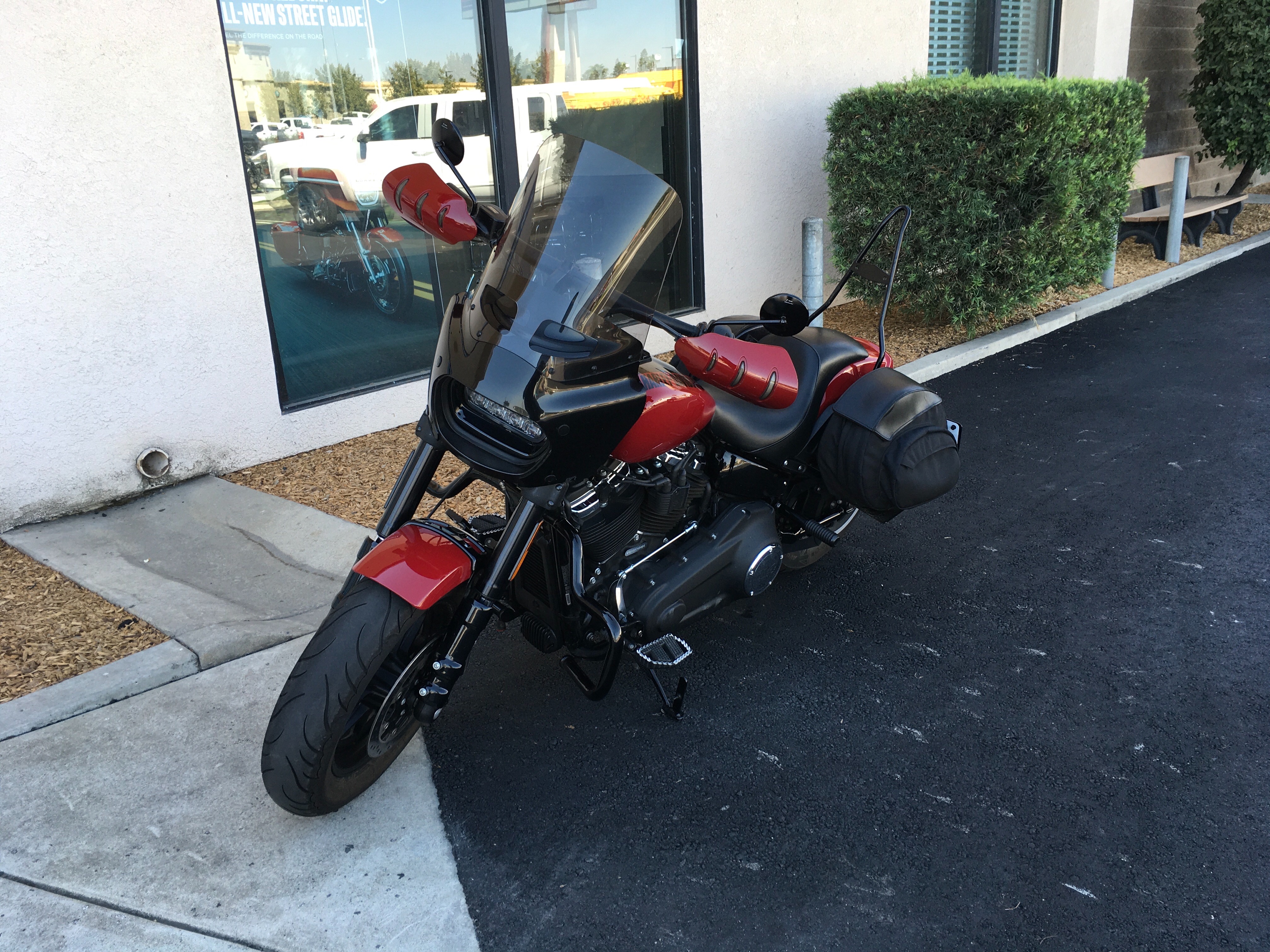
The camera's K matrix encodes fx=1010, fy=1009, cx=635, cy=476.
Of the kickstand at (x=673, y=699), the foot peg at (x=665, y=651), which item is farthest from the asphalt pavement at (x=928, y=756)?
the foot peg at (x=665, y=651)

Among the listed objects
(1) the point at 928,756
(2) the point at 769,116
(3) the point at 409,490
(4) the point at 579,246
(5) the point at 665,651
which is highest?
(2) the point at 769,116

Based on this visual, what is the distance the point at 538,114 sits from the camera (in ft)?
21.3

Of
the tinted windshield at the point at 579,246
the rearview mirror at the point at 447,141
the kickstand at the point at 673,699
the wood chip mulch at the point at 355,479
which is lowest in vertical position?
the kickstand at the point at 673,699

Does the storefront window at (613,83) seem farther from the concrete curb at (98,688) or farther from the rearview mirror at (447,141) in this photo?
the concrete curb at (98,688)

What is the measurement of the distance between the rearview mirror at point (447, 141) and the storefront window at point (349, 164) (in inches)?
116

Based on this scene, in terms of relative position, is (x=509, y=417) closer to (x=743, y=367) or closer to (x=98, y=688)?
(x=743, y=367)

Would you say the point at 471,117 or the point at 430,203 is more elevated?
the point at 471,117

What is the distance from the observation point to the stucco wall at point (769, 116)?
723 cm

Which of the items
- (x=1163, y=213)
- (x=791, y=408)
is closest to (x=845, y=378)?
(x=791, y=408)

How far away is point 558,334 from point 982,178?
5423mm

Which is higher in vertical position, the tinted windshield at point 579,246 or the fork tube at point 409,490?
the tinted windshield at point 579,246

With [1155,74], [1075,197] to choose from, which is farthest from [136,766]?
[1155,74]

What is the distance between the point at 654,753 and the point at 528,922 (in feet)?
2.45

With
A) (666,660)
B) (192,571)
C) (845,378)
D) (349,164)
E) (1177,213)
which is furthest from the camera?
(1177,213)
